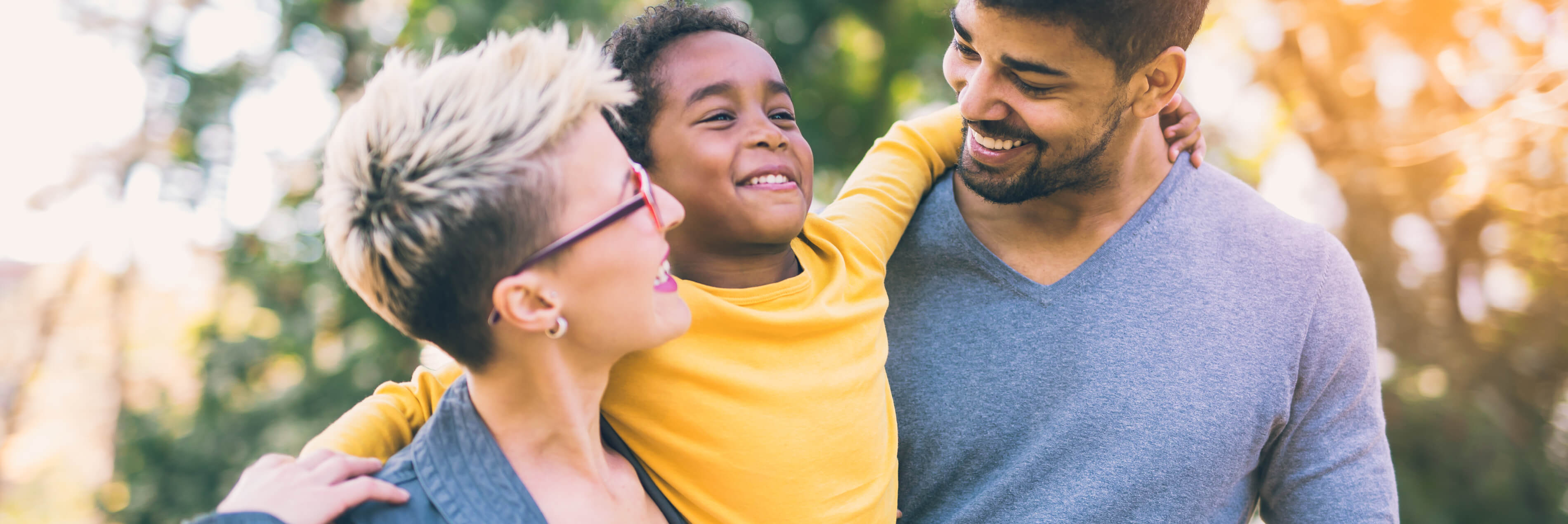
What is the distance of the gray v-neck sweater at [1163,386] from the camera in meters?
1.78

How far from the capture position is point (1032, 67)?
1.78 meters

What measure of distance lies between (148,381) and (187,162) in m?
1.35

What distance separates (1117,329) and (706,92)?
95cm

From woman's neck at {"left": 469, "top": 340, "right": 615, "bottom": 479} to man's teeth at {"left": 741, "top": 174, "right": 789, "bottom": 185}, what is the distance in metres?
0.45

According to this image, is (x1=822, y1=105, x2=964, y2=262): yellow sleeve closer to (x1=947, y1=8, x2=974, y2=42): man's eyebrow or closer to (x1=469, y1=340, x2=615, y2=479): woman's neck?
(x1=947, y1=8, x2=974, y2=42): man's eyebrow

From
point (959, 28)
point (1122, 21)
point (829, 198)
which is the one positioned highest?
point (1122, 21)

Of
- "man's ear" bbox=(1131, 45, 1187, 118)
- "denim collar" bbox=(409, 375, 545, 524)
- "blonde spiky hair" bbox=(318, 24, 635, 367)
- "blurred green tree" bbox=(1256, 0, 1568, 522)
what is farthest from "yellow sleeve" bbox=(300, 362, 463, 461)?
"blurred green tree" bbox=(1256, 0, 1568, 522)

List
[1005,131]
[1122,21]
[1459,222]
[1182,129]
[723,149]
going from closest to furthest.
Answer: [723,149] → [1122,21] → [1005,131] → [1182,129] → [1459,222]

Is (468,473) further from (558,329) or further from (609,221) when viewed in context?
(609,221)

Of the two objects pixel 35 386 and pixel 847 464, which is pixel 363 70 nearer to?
pixel 35 386

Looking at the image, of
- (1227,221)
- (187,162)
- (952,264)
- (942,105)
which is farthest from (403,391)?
(187,162)

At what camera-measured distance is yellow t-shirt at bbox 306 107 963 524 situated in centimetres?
154

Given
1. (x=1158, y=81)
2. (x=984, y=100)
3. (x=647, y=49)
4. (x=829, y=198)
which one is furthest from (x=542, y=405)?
(x=829, y=198)

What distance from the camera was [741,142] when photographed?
64.7 inches
